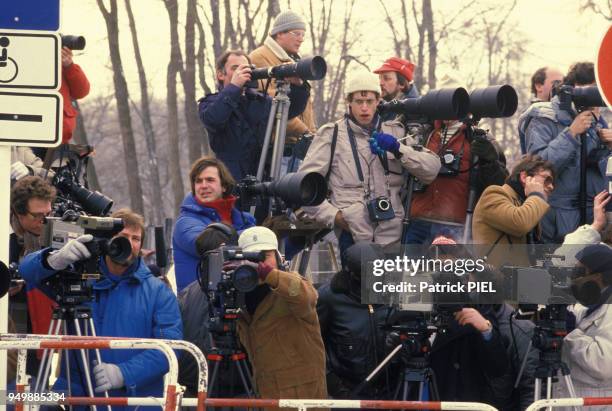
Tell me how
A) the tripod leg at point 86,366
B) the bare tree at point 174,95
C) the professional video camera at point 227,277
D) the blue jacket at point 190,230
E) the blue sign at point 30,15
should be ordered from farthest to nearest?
the bare tree at point 174,95 → the blue jacket at point 190,230 → the tripod leg at point 86,366 → the professional video camera at point 227,277 → the blue sign at point 30,15

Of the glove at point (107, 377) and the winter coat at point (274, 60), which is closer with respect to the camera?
the glove at point (107, 377)

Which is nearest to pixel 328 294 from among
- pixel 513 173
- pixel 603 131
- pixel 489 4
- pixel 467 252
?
pixel 467 252

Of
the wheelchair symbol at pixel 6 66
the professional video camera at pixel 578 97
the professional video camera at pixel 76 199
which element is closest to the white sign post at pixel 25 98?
the wheelchair symbol at pixel 6 66

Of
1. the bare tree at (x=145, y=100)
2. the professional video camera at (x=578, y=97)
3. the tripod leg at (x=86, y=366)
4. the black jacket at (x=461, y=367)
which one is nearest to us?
the tripod leg at (x=86, y=366)

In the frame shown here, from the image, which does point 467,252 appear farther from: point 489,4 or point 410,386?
point 489,4

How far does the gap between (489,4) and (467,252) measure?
26435 mm

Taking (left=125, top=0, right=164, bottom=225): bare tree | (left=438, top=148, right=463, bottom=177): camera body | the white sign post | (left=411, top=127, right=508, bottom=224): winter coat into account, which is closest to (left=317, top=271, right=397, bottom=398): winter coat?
(left=411, top=127, right=508, bottom=224): winter coat

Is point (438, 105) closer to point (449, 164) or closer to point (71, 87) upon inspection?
point (449, 164)

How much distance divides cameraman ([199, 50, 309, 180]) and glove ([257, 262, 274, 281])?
265 cm

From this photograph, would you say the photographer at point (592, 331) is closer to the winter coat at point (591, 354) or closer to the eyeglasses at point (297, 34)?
the winter coat at point (591, 354)

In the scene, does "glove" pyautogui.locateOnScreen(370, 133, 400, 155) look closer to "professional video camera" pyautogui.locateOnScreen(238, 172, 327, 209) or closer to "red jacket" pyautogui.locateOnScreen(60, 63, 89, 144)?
"professional video camera" pyautogui.locateOnScreen(238, 172, 327, 209)

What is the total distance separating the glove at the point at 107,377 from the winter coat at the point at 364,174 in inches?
82.8

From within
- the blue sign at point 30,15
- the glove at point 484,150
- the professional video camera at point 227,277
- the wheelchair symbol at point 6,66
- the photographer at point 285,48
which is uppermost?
the photographer at point 285,48

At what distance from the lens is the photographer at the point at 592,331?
28.1 feet
